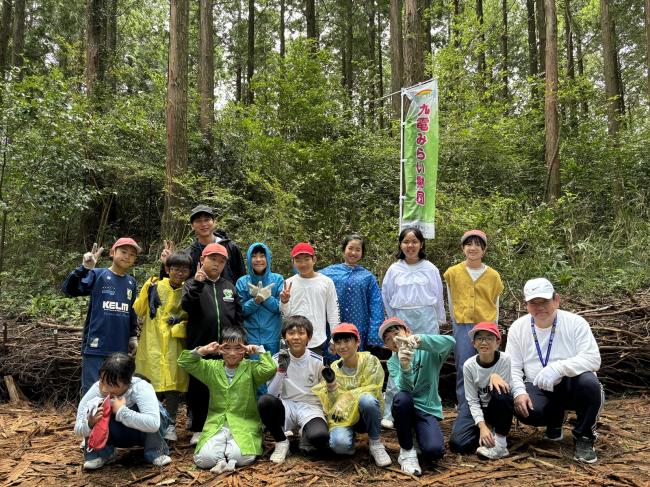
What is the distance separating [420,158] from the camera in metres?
6.69

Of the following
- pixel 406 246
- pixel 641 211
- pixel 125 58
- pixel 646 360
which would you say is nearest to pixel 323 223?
pixel 406 246

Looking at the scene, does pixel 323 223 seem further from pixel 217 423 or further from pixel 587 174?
pixel 587 174

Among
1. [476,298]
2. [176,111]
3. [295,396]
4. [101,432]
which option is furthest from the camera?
[176,111]

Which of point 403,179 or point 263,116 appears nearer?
point 403,179

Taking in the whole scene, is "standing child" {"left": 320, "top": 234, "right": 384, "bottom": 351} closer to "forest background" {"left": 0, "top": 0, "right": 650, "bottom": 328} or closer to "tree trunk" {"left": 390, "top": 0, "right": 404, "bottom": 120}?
"forest background" {"left": 0, "top": 0, "right": 650, "bottom": 328}

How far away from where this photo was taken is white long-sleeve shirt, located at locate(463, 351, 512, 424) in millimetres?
3771

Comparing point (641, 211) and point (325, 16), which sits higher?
point (325, 16)

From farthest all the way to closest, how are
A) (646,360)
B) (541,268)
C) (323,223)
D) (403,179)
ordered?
1. (323,223)
2. (541,268)
3. (403,179)
4. (646,360)

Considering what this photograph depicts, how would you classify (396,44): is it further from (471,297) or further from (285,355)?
(285,355)

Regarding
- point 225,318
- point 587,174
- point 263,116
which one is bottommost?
point 225,318

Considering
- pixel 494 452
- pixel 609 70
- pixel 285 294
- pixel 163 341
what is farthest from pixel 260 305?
pixel 609 70

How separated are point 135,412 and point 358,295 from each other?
A: 2.22 m

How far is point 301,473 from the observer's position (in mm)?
3438

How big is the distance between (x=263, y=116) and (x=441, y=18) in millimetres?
15144
